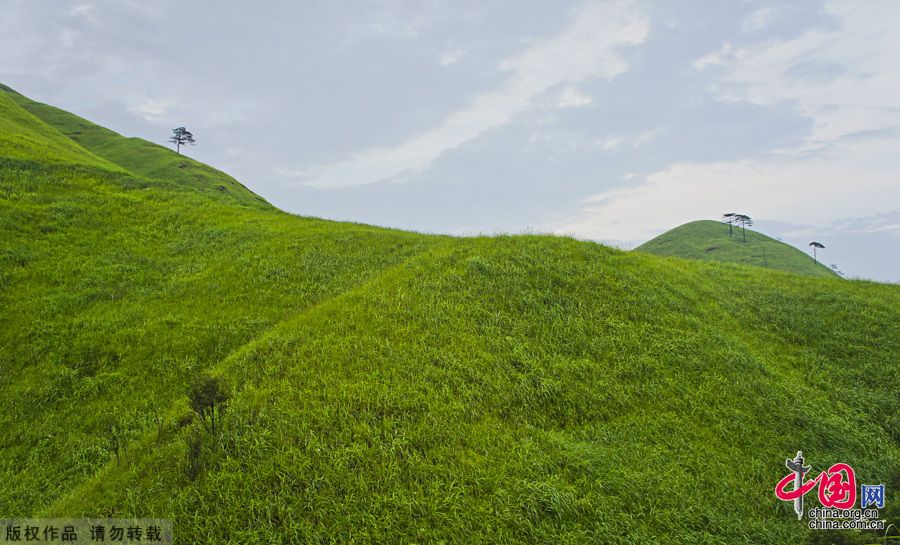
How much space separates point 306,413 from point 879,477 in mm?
12298

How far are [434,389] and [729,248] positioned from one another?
74.3 meters

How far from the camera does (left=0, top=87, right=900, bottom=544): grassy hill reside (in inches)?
278

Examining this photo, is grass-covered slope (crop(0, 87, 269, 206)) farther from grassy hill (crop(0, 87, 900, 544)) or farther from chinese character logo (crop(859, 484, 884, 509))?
chinese character logo (crop(859, 484, 884, 509))

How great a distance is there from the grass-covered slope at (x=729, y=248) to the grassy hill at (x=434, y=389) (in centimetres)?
4796

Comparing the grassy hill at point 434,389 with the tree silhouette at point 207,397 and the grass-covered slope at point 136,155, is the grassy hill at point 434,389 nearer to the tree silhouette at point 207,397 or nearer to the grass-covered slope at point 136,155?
the tree silhouette at point 207,397

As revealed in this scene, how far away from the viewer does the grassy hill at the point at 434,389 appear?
278 inches

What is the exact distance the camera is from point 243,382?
32.6ft

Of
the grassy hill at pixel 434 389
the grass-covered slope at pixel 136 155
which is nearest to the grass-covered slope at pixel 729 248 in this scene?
the grassy hill at pixel 434 389

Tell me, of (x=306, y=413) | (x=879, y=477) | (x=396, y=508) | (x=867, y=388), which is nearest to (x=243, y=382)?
(x=306, y=413)

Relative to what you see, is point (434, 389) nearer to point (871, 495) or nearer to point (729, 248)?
point (871, 495)

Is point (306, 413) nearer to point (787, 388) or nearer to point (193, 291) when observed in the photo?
point (193, 291)

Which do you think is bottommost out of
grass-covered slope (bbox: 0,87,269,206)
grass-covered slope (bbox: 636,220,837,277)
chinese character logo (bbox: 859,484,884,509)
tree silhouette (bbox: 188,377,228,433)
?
chinese character logo (bbox: 859,484,884,509)

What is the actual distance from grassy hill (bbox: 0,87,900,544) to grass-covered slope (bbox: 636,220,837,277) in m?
48.0

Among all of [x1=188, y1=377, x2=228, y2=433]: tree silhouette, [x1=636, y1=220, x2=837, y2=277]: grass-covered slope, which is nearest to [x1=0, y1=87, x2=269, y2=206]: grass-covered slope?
[x1=188, y1=377, x2=228, y2=433]: tree silhouette
